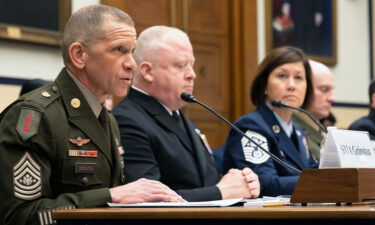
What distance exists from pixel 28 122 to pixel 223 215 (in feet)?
2.52

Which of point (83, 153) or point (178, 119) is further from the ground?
point (83, 153)

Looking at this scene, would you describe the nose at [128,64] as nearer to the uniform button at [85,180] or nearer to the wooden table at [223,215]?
the uniform button at [85,180]

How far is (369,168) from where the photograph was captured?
2355 millimetres

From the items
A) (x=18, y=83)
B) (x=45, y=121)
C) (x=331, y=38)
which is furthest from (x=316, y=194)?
(x=331, y=38)

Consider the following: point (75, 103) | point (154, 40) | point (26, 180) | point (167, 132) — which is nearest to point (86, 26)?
point (75, 103)

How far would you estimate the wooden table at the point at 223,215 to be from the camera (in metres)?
2.00

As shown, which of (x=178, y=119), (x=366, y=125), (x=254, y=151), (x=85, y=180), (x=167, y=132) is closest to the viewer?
(x=85, y=180)

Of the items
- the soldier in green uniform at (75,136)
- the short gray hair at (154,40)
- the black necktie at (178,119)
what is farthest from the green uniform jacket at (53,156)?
the short gray hair at (154,40)

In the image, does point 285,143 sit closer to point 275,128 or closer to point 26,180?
point 275,128

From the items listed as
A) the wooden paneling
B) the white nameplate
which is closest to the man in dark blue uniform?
the white nameplate

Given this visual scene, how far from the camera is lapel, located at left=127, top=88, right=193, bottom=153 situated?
11.3 feet

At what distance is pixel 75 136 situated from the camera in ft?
8.50

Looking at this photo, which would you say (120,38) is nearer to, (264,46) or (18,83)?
(18,83)

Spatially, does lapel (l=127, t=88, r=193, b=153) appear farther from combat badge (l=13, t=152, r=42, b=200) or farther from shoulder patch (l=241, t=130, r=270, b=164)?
combat badge (l=13, t=152, r=42, b=200)
